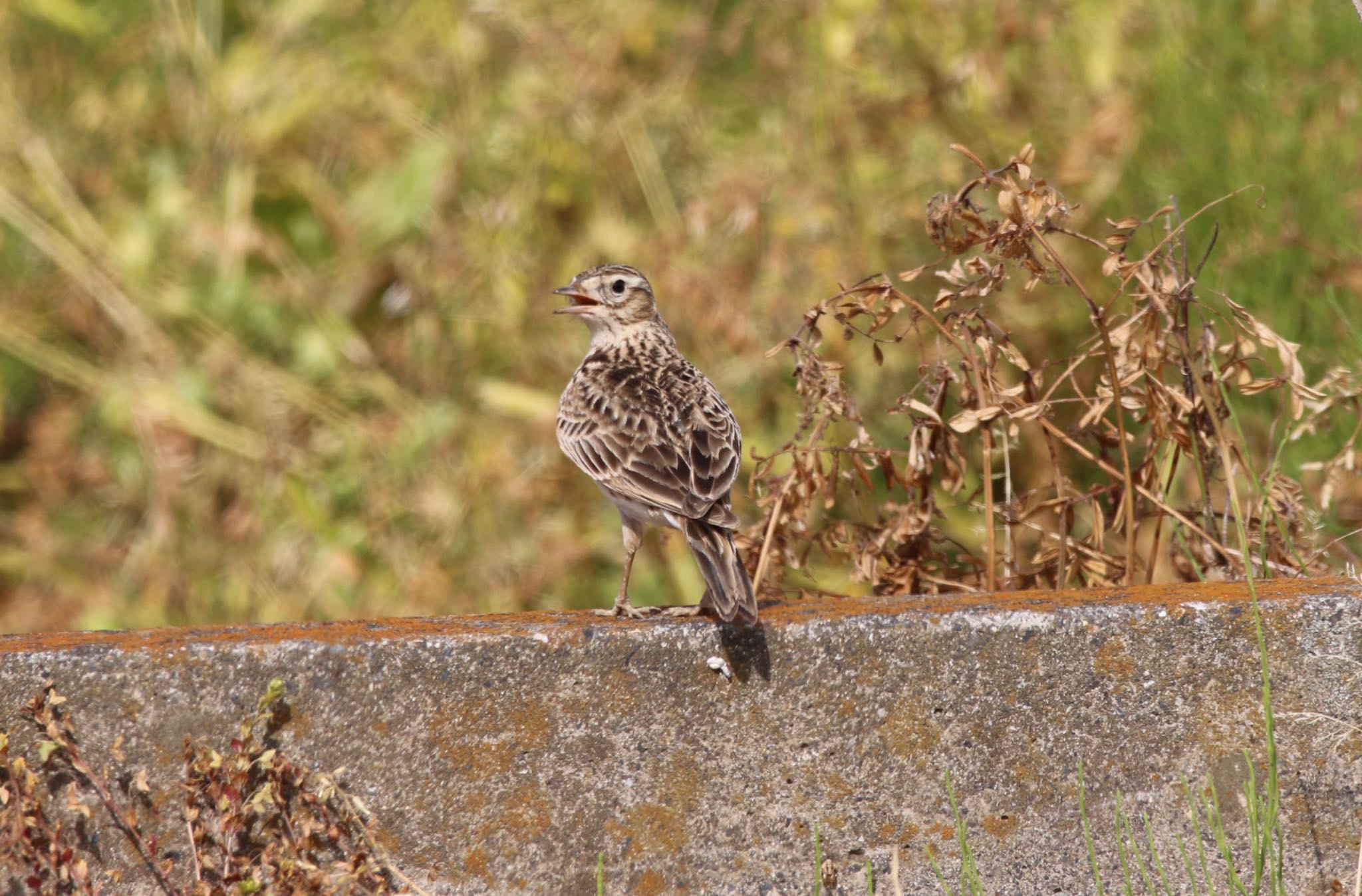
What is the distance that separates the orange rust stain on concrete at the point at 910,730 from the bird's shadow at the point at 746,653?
28 cm

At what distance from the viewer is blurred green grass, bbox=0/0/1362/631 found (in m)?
7.34

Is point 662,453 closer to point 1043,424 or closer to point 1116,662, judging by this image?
point 1043,424

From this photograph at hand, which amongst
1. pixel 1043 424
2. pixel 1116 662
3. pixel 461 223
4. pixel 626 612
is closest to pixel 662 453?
pixel 626 612

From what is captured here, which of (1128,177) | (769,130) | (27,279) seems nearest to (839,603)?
(1128,177)

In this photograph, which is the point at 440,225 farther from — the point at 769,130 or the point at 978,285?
the point at 978,285

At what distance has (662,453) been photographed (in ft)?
14.0

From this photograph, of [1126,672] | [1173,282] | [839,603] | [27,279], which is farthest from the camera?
[27,279]

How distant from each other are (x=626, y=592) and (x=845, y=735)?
817 millimetres

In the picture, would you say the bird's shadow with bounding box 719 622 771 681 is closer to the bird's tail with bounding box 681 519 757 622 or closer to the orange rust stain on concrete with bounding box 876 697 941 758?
the bird's tail with bounding box 681 519 757 622

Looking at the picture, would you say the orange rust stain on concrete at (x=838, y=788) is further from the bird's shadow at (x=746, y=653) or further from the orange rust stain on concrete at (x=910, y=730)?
the bird's shadow at (x=746, y=653)

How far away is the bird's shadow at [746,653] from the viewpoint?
3.53 m

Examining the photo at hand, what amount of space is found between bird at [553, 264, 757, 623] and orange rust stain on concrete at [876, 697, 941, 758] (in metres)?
0.39

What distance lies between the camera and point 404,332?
319 inches

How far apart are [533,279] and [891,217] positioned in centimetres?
176
